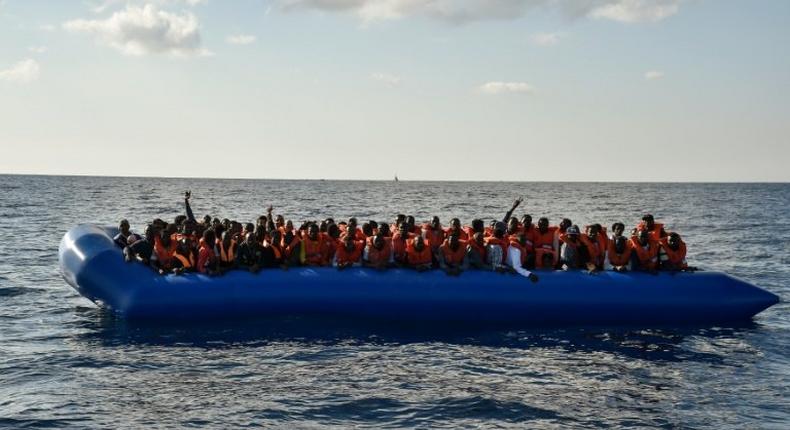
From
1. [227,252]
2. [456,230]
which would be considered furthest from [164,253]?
[456,230]

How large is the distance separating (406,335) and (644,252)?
15.6 ft

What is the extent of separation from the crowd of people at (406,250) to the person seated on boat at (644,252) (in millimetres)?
→ 18

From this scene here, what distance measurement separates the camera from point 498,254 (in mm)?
13883

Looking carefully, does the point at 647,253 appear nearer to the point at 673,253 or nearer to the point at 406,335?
the point at 673,253

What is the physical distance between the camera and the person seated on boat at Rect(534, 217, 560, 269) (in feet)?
46.2

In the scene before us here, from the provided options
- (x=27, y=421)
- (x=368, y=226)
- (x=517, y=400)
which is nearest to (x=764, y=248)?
(x=368, y=226)

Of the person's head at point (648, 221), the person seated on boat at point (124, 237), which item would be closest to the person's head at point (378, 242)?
the person seated on boat at point (124, 237)

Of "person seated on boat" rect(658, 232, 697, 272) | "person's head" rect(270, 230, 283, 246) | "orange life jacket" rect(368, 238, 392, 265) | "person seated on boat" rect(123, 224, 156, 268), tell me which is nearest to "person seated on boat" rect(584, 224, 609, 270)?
"person seated on boat" rect(658, 232, 697, 272)

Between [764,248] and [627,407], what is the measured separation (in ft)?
74.8

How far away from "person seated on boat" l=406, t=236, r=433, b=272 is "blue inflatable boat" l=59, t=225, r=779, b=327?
0.34 metres

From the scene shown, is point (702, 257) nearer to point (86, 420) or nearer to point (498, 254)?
point (498, 254)

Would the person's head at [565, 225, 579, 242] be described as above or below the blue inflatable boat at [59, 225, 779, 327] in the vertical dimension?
above

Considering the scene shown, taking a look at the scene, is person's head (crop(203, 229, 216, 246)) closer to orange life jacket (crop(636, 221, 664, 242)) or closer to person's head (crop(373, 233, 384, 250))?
person's head (crop(373, 233, 384, 250))

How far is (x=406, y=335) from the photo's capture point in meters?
13.1
